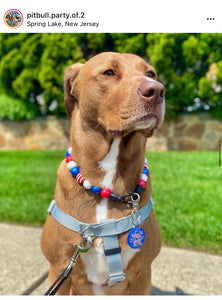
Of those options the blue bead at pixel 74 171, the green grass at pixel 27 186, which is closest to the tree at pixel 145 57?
the green grass at pixel 27 186

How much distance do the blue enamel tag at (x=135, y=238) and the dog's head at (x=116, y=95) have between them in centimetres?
58

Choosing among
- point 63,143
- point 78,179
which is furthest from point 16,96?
point 78,179

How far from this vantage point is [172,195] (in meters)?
4.49

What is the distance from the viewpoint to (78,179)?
1800 mm

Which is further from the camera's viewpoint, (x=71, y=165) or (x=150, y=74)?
(x=150, y=74)

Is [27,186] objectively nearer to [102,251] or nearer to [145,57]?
[102,251]

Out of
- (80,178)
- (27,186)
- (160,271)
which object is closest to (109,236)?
(80,178)

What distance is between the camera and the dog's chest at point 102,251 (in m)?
1.75

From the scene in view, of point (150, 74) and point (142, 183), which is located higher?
point (150, 74)

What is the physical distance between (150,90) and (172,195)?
3.20 m

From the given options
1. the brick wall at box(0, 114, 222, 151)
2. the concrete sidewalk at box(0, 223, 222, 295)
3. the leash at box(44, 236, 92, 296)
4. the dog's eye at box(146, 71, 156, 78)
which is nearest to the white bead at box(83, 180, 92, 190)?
the leash at box(44, 236, 92, 296)

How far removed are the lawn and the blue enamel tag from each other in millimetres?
1508

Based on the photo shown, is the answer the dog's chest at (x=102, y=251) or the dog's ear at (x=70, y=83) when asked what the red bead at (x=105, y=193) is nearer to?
the dog's chest at (x=102, y=251)
